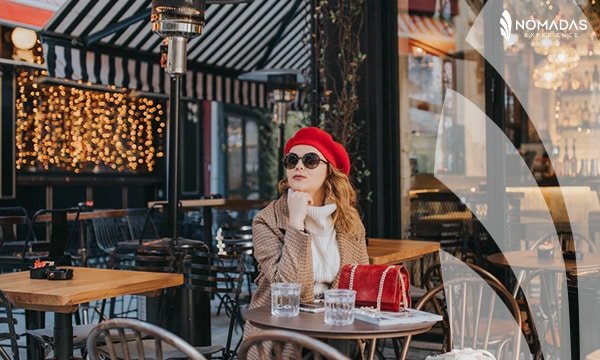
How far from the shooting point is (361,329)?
244cm

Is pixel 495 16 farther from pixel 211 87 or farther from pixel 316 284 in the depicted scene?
pixel 211 87

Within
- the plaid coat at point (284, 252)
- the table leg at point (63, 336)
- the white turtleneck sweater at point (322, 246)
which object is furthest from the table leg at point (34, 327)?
the white turtleneck sweater at point (322, 246)

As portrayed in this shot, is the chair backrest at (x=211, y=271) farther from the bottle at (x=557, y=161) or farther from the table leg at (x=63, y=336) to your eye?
the bottle at (x=557, y=161)

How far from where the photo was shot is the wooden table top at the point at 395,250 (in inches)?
177

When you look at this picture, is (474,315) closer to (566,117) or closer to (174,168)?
(174,168)

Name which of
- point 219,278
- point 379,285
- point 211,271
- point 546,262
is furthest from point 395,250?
point 379,285

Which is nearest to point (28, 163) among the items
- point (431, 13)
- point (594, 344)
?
point (431, 13)

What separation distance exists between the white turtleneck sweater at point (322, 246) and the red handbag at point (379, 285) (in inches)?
9.0

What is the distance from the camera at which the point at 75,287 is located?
3.29 meters

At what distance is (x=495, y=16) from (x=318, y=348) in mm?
4534

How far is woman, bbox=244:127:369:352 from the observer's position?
291 centimetres

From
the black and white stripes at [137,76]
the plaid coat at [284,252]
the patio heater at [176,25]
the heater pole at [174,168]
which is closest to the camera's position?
the plaid coat at [284,252]

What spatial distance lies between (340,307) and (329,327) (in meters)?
0.08

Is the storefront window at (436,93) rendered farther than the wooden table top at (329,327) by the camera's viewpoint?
Yes
